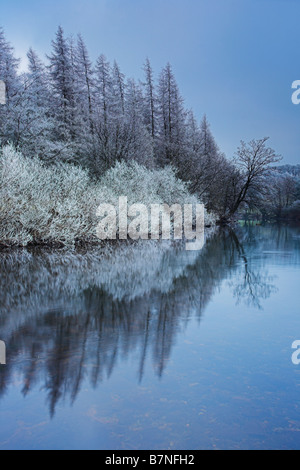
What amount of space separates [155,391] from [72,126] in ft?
126

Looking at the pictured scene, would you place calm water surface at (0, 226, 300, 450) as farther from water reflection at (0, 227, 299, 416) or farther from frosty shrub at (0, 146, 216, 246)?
frosty shrub at (0, 146, 216, 246)

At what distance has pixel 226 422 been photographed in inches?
147

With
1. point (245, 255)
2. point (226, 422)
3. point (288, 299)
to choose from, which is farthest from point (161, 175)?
point (226, 422)

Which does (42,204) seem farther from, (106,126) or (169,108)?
(169,108)

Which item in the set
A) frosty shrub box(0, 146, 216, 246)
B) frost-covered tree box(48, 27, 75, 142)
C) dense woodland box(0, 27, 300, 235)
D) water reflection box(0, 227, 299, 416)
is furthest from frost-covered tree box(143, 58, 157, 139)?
water reflection box(0, 227, 299, 416)

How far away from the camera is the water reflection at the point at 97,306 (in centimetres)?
500

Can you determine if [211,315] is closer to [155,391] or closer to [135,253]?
[155,391]

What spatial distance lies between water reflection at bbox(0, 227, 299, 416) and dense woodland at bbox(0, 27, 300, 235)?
1022 centimetres

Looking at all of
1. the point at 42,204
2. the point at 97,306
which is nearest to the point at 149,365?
the point at 97,306

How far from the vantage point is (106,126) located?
3466 cm

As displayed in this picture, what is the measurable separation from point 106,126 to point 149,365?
31684 mm

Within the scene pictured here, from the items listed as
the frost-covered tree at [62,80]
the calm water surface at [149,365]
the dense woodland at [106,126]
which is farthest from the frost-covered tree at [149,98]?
the calm water surface at [149,365]

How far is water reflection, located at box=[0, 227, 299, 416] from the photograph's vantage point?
16.4 feet

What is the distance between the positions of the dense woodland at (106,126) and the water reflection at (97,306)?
10219 millimetres
